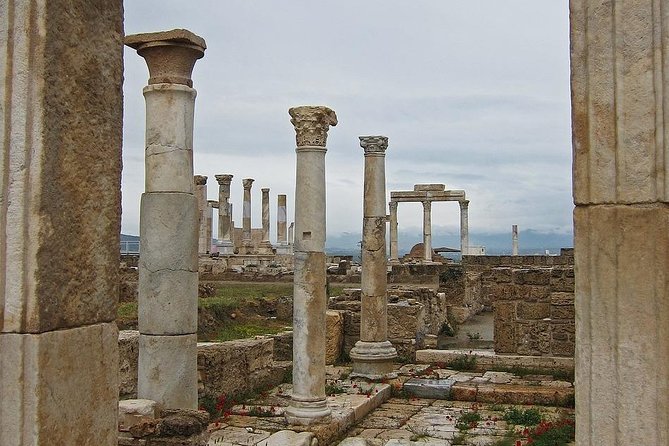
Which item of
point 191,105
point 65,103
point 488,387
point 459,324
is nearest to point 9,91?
point 65,103

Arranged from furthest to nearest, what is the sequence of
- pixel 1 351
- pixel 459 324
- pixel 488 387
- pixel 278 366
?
pixel 459 324 → pixel 278 366 → pixel 488 387 → pixel 1 351

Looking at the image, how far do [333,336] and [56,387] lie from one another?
1217 cm

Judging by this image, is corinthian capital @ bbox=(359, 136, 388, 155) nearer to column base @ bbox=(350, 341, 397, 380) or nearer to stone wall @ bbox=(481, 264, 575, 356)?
stone wall @ bbox=(481, 264, 575, 356)

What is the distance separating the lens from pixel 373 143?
14.1 meters

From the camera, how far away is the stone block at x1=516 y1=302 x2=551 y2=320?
13555mm

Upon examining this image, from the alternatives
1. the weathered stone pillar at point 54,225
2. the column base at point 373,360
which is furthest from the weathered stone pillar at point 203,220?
the weathered stone pillar at point 54,225

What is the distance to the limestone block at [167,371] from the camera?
776 centimetres

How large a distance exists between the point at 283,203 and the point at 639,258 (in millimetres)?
53456

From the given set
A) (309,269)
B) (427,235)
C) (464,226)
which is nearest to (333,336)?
(309,269)

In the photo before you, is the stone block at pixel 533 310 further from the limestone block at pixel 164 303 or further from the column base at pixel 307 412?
the limestone block at pixel 164 303

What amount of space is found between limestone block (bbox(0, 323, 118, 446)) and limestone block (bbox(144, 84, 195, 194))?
4.68 meters

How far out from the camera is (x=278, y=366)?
42.7 ft

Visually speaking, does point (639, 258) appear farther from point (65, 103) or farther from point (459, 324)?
point (459, 324)

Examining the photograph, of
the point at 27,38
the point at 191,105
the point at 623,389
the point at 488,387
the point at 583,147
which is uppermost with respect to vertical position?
the point at 191,105
